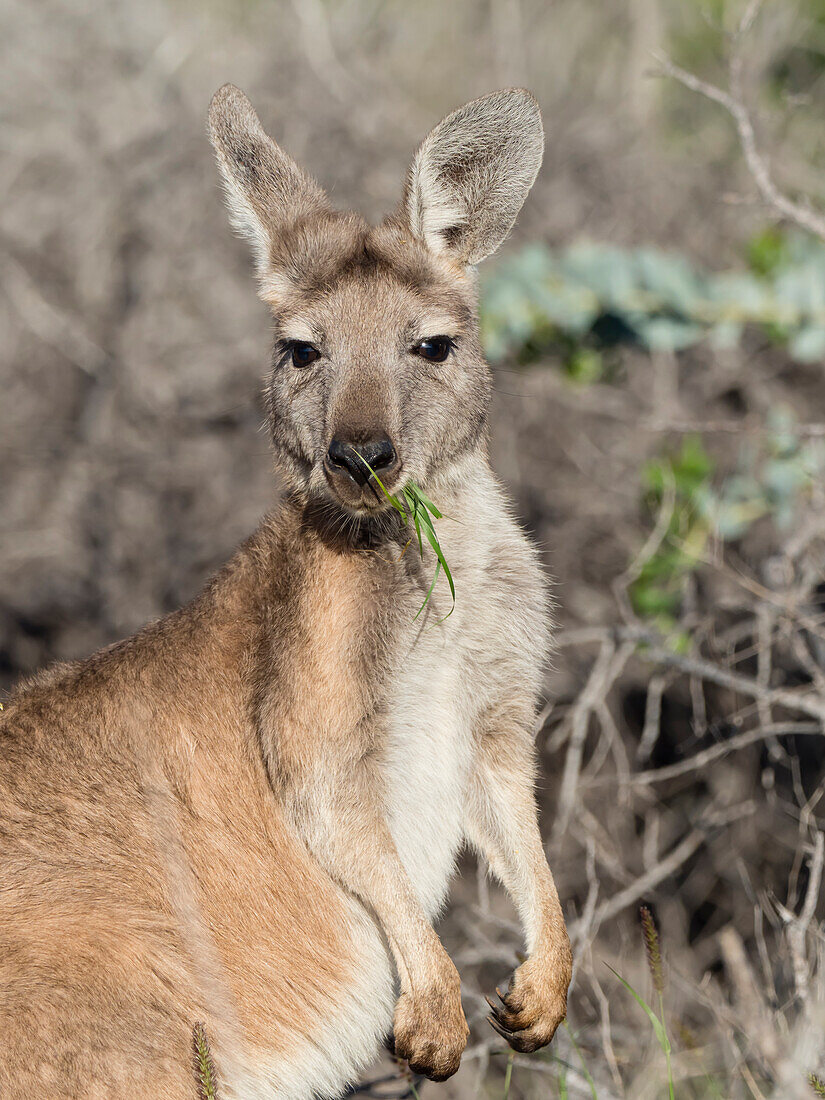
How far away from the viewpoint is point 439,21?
339 inches

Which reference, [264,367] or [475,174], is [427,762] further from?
[264,367]

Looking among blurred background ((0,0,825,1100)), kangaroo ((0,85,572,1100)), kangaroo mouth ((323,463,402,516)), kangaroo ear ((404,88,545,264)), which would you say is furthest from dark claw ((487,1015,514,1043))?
blurred background ((0,0,825,1100))

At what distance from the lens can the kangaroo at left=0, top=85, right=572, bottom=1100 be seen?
8.19 feet

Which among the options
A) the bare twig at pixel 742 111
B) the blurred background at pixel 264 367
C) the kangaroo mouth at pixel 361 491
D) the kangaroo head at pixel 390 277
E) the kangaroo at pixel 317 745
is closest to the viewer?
the kangaroo at pixel 317 745

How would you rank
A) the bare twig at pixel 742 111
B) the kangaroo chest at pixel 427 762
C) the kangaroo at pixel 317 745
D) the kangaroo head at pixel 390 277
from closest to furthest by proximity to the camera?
the kangaroo at pixel 317 745 → the kangaroo chest at pixel 427 762 → the kangaroo head at pixel 390 277 → the bare twig at pixel 742 111

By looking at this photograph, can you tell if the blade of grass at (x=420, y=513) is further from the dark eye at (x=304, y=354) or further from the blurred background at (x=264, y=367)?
the blurred background at (x=264, y=367)

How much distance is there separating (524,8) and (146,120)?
3553mm

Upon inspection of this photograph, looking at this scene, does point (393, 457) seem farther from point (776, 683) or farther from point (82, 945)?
point (776, 683)

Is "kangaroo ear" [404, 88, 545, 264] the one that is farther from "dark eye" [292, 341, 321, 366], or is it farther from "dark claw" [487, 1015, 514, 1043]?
"dark claw" [487, 1015, 514, 1043]

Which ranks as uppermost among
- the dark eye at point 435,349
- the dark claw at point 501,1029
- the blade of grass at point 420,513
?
the dark eye at point 435,349

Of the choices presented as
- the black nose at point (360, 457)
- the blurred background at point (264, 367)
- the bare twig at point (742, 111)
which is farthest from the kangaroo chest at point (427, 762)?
the blurred background at point (264, 367)

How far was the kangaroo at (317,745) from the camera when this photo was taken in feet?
8.19

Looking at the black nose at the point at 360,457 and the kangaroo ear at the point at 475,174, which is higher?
the kangaroo ear at the point at 475,174

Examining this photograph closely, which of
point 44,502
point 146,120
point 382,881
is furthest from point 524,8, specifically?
point 382,881
